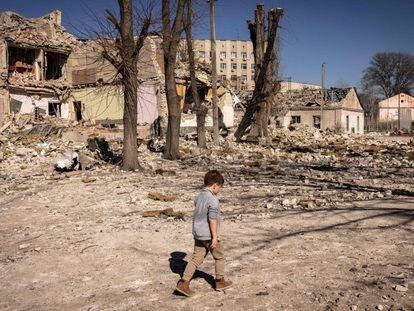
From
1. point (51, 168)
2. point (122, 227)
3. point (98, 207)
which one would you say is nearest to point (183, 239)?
point (122, 227)

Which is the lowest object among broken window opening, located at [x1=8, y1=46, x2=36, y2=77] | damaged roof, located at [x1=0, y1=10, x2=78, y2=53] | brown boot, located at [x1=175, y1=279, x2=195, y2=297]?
brown boot, located at [x1=175, y1=279, x2=195, y2=297]

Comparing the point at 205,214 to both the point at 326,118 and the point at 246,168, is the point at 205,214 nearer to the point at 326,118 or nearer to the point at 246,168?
the point at 246,168

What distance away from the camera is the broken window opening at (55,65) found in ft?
89.2

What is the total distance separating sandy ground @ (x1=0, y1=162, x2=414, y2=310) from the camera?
3432 millimetres

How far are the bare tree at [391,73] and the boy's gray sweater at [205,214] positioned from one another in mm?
67516

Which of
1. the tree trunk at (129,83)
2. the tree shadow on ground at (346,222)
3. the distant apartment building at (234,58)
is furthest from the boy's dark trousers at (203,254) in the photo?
the distant apartment building at (234,58)

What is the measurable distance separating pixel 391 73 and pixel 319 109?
32.9 metres

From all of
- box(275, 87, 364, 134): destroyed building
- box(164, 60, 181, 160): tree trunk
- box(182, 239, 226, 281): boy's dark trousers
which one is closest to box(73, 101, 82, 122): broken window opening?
box(164, 60, 181, 160): tree trunk

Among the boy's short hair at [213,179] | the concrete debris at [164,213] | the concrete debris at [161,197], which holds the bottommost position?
the concrete debris at [164,213]

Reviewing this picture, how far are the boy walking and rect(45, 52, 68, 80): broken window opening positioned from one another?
25899mm

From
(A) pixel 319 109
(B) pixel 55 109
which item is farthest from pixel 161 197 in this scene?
(A) pixel 319 109

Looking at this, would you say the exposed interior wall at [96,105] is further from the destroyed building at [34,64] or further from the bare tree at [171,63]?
the bare tree at [171,63]

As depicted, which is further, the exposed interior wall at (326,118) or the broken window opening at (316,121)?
the broken window opening at (316,121)

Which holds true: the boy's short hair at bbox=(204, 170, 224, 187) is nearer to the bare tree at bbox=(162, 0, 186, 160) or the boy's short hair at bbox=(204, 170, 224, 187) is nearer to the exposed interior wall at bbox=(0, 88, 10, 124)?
the bare tree at bbox=(162, 0, 186, 160)
